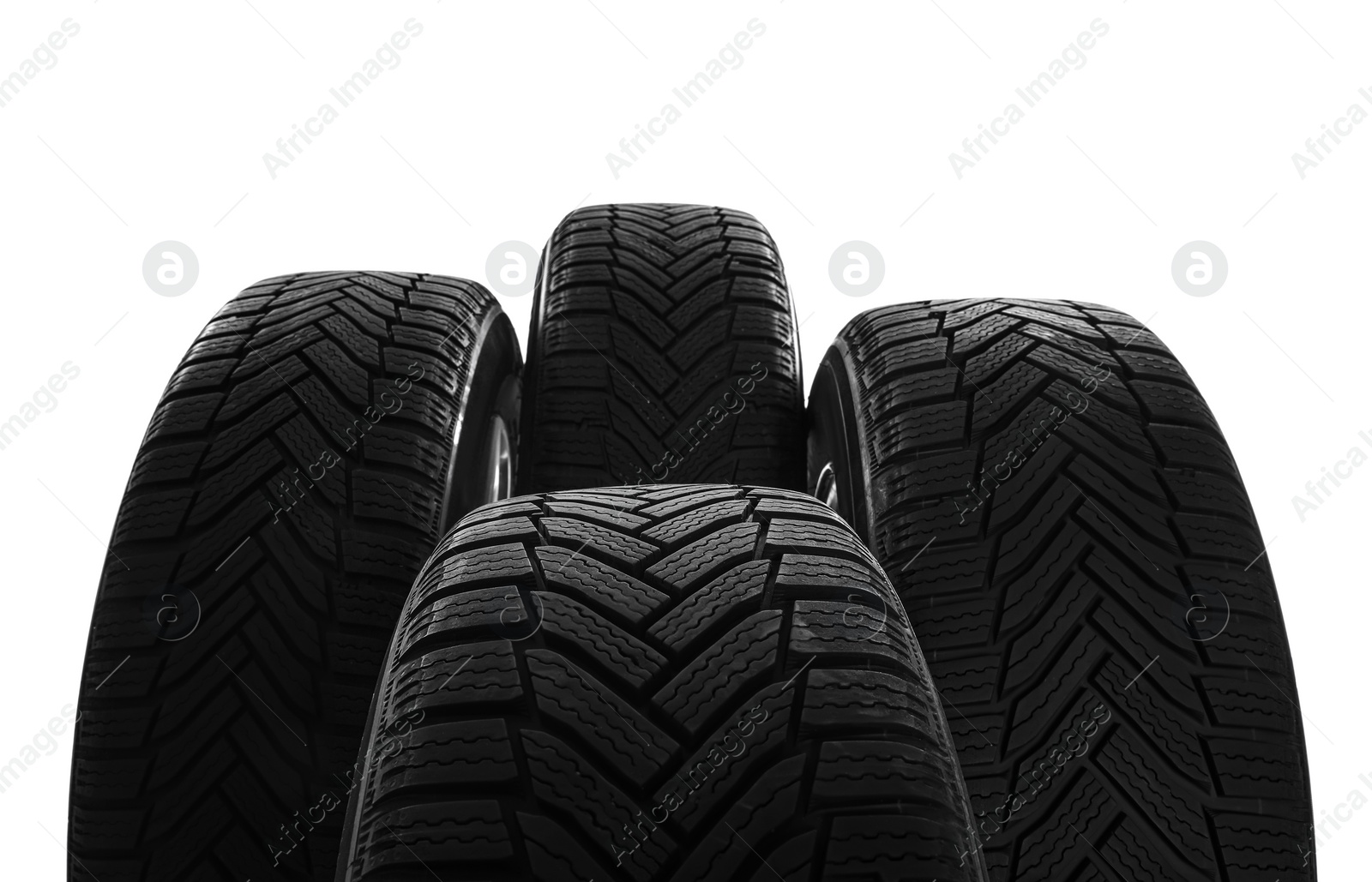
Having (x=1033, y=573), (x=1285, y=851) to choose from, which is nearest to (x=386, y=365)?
(x=1033, y=573)

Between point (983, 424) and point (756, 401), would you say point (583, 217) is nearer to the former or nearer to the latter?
point (756, 401)

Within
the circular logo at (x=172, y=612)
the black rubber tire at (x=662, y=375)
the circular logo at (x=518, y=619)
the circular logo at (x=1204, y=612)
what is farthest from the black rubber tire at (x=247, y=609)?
the circular logo at (x=1204, y=612)

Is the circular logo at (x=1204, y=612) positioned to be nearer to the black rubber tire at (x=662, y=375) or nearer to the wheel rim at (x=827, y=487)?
the wheel rim at (x=827, y=487)

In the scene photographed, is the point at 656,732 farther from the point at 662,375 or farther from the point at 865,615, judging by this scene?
the point at 662,375

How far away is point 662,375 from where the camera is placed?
8.24 ft

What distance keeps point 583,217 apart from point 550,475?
799 mm

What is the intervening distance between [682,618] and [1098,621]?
0.84 meters

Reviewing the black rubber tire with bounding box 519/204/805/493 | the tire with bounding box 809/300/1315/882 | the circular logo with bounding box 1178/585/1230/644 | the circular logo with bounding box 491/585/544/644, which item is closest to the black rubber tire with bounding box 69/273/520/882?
the black rubber tire with bounding box 519/204/805/493

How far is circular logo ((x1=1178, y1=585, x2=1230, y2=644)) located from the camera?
1.64 m

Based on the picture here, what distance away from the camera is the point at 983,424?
1812 mm

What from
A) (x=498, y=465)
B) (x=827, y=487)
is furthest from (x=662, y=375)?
(x=498, y=465)

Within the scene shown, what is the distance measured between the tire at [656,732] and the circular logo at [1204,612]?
702 mm

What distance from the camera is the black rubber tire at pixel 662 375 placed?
8.12 ft

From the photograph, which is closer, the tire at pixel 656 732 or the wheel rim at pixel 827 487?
the tire at pixel 656 732
